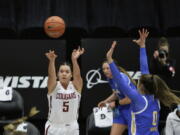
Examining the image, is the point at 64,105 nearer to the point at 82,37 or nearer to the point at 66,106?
the point at 66,106

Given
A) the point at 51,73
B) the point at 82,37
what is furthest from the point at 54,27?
the point at 82,37

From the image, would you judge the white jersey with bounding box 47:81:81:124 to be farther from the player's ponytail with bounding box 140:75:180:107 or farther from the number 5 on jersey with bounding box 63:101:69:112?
the player's ponytail with bounding box 140:75:180:107

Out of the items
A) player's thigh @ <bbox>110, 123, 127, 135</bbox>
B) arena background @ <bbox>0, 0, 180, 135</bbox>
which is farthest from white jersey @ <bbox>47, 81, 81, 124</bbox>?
arena background @ <bbox>0, 0, 180, 135</bbox>

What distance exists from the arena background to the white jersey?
2381mm

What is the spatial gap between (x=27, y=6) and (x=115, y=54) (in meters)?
2.23

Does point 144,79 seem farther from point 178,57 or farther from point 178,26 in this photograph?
point 178,26

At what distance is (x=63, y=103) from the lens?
658 cm

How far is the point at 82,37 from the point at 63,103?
3502 mm

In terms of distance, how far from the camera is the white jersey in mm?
A: 6551

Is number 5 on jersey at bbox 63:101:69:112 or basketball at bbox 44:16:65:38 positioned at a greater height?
basketball at bbox 44:16:65:38

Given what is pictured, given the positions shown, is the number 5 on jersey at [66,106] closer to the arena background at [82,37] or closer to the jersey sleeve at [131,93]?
the jersey sleeve at [131,93]

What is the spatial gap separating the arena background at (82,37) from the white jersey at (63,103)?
2381 mm

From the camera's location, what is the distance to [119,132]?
714 centimetres

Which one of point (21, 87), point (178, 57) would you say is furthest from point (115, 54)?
point (21, 87)
